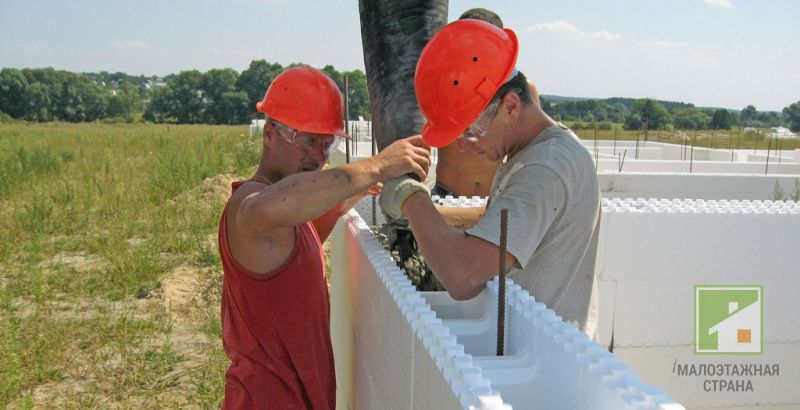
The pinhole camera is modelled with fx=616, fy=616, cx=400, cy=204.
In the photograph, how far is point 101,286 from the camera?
6578 millimetres

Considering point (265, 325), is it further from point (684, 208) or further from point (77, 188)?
point (77, 188)

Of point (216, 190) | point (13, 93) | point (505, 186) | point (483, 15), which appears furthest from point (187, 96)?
point (505, 186)

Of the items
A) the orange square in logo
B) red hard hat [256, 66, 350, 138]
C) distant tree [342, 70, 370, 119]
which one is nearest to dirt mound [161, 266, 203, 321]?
red hard hat [256, 66, 350, 138]

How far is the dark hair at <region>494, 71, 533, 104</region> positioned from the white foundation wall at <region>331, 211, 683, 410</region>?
24.0 inches

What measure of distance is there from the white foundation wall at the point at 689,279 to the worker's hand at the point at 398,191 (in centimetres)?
227

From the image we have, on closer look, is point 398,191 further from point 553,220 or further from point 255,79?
point 255,79

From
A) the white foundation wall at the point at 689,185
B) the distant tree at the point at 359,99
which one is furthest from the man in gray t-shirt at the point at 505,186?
the distant tree at the point at 359,99

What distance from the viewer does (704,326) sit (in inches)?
162

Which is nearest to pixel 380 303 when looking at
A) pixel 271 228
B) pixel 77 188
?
pixel 271 228

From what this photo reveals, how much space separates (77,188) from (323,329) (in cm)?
1121

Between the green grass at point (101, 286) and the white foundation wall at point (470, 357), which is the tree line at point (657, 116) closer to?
the green grass at point (101, 286)

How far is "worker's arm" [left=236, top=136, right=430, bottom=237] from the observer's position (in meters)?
1.80

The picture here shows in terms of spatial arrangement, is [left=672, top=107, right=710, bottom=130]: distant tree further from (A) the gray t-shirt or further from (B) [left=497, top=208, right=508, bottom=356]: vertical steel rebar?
(B) [left=497, top=208, right=508, bottom=356]: vertical steel rebar

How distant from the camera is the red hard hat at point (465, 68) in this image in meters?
1.92
